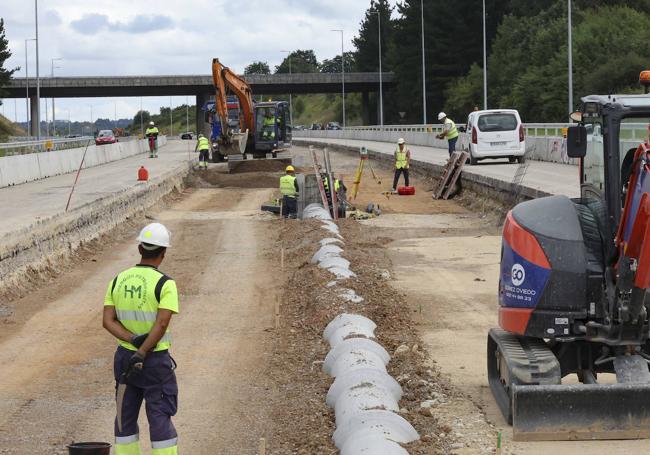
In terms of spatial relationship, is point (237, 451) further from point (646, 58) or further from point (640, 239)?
point (646, 58)

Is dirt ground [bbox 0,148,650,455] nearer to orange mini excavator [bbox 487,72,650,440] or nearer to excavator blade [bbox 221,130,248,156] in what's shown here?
orange mini excavator [bbox 487,72,650,440]

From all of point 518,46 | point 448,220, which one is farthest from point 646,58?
point 448,220

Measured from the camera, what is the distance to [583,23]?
260 feet

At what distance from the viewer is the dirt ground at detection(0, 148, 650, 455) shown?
29.2ft

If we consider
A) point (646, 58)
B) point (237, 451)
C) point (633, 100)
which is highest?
point (646, 58)

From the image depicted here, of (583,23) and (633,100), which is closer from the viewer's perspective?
(633,100)

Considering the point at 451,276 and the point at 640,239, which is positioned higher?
the point at 640,239

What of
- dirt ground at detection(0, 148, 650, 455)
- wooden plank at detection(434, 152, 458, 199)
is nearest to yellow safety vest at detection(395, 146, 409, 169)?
wooden plank at detection(434, 152, 458, 199)

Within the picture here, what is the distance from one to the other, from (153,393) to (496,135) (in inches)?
1282

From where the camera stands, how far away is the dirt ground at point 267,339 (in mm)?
8898

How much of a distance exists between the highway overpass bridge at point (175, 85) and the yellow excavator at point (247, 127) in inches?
2590

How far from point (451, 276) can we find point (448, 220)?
1048cm

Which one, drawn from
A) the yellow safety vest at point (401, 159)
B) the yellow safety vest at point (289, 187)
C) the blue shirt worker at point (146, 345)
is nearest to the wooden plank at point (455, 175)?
the yellow safety vest at point (401, 159)

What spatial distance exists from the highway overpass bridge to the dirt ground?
297 feet
